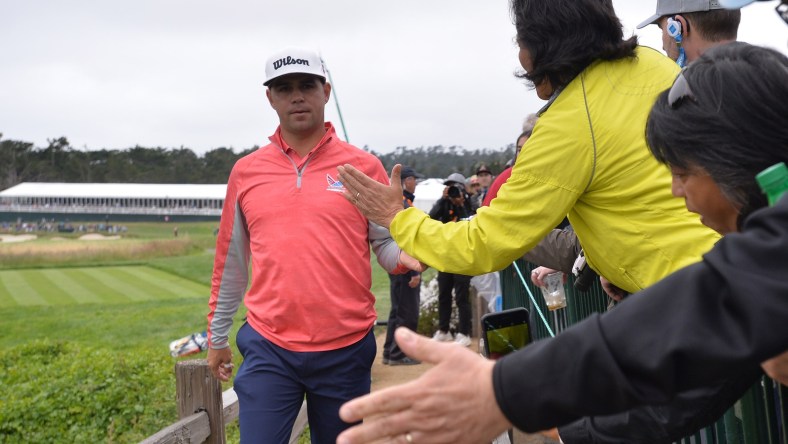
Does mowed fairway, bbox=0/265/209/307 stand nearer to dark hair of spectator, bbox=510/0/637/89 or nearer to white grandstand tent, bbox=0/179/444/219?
dark hair of spectator, bbox=510/0/637/89

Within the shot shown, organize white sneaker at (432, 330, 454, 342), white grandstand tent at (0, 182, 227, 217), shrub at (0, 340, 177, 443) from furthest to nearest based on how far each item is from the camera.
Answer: white grandstand tent at (0, 182, 227, 217) < white sneaker at (432, 330, 454, 342) < shrub at (0, 340, 177, 443)

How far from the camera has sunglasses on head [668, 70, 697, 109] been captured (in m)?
1.53

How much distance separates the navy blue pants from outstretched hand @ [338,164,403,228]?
1067 millimetres

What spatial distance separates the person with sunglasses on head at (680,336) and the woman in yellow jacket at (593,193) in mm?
798

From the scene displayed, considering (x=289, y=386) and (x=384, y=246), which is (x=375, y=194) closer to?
(x=384, y=246)

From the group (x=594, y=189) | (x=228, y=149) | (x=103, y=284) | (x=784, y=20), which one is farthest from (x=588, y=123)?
(x=228, y=149)

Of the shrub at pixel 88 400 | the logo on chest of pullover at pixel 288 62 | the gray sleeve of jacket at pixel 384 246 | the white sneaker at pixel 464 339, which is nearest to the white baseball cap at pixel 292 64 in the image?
the logo on chest of pullover at pixel 288 62

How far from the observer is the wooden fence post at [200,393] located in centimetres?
440

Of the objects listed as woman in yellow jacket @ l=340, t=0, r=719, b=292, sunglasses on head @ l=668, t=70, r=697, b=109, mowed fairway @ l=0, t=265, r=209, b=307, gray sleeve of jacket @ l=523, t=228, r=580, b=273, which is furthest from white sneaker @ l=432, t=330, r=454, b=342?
mowed fairway @ l=0, t=265, r=209, b=307

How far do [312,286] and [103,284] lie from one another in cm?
2278

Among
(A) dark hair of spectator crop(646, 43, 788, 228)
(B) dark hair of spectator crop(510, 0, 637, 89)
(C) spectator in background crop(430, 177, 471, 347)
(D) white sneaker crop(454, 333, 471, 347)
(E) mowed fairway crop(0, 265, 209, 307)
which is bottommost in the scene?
(E) mowed fairway crop(0, 265, 209, 307)

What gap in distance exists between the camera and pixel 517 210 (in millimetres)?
2359

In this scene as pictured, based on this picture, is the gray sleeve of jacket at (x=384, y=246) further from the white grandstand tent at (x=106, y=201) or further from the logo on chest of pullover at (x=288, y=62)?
the white grandstand tent at (x=106, y=201)

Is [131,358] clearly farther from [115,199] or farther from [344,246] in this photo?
[115,199]
